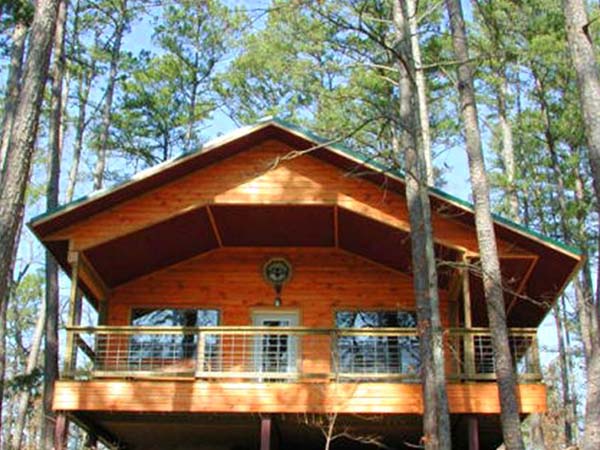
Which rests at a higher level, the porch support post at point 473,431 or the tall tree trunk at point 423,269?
the tall tree trunk at point 423,269

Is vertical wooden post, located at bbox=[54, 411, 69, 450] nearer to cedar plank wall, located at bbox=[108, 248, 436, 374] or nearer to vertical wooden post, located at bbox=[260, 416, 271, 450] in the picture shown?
cedar plank wall, located at bbox=[108, 248, 436, 374]

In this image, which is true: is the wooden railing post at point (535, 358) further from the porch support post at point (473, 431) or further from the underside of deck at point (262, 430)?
the porch support post at point (473, 431)

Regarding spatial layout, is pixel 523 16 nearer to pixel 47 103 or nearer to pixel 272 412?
pixel 47 103

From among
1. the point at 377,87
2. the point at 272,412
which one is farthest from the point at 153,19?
the point at 272,412

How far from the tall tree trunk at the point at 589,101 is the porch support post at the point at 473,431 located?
2505 millimetres

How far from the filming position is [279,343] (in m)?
14.2

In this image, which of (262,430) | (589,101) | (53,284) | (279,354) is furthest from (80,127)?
(589,101)

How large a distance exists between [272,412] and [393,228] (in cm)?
339

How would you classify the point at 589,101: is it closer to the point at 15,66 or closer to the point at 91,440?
the point at 91,440

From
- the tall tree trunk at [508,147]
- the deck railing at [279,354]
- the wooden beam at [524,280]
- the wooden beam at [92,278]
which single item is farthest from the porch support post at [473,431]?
Result: the tall tree trunk at [508,147]

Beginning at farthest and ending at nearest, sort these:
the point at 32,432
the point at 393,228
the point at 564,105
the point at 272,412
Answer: the point at 564,105 < the point at 32,432 < the point at 393,228 < the point at 272,412

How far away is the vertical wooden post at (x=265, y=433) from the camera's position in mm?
12109

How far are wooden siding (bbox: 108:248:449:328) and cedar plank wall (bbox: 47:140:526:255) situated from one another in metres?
1.67

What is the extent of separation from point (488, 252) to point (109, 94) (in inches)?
558
